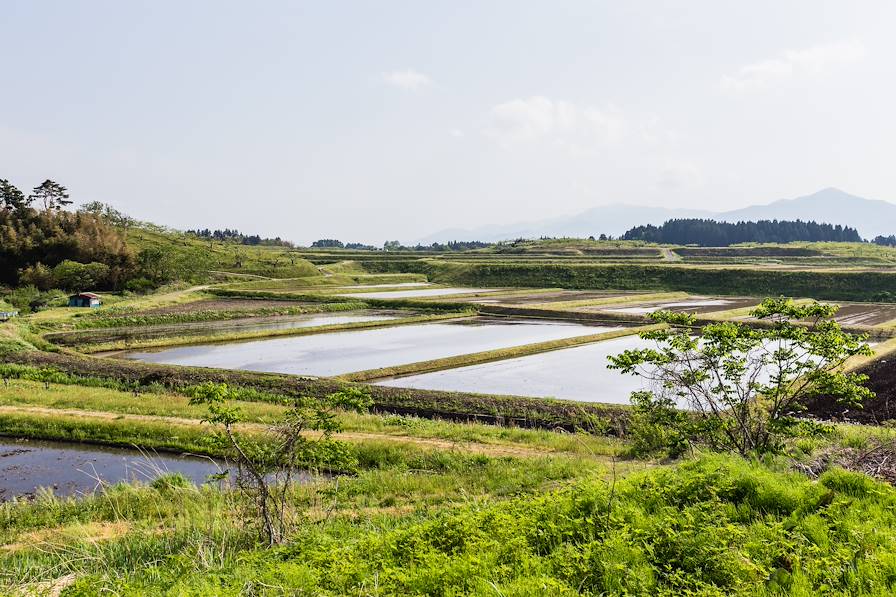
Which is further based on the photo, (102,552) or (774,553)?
(102,552)

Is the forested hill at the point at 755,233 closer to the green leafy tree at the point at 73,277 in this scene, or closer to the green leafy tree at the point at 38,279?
the green leafy tree at the point at 73,277

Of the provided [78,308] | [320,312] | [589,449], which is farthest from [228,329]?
[589,449]

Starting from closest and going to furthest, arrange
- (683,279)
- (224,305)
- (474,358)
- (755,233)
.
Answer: (474,358)
(224,305)
(683,279)
(755,233)

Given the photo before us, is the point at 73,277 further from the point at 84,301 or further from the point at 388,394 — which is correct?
the point at 388,394

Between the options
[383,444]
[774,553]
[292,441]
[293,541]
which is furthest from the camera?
[383,444]

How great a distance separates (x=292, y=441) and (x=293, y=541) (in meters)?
1.32

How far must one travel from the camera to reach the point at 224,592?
227 inches

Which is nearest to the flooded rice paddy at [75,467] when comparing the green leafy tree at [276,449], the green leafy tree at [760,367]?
the green leafy tree at [276,449]

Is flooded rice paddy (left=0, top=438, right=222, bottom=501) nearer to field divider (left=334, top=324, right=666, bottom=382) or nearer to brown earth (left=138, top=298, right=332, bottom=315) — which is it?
field divider (left=334, top=324, right=666, bottom=382)

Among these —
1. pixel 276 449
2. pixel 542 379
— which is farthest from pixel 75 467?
pixel 542 379

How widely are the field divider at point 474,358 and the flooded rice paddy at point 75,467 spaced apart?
9200 millimetres

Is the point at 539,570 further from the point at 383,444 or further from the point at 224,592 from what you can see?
the point at 383,444

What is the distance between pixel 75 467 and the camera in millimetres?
15766

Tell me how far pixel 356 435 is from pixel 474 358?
1268 centimetres
